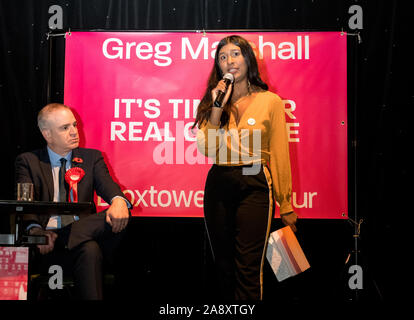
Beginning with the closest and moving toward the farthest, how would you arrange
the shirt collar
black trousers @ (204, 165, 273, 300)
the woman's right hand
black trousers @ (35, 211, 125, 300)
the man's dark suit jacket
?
black trousers @ (35, 211, 125, 300)
black trousers @ (204, 165, 273, 300)
the woman's right hand
the man's dark suit jacket
the shirt collar

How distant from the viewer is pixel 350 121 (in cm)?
398

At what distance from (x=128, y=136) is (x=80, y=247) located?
1.40 m

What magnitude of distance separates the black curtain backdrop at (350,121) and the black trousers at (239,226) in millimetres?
1269

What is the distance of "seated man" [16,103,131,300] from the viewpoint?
8.60 ft

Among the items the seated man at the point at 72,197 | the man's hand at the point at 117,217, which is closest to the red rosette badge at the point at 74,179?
the seated man at the point at 72,197

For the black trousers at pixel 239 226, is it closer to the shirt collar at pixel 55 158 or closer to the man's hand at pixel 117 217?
the man's hand at pixel 117 217

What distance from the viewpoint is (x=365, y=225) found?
3939mm

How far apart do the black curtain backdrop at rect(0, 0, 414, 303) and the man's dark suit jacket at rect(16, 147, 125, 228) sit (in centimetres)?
99

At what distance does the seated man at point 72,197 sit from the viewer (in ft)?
8.60

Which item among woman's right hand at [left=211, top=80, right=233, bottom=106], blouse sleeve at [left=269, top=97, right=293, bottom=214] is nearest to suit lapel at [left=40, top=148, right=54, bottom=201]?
woman's right hand at [left=211, top=80, right=233, bottom=106]

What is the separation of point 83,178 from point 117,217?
56cm

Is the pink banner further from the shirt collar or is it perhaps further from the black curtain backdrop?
the shirt collar

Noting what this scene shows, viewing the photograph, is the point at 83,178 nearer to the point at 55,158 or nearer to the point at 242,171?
the point at 55,158

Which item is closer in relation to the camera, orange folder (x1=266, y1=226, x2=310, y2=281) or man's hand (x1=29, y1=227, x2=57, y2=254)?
man's hand (x1=29, y1=227, x2=57, y2=254)
